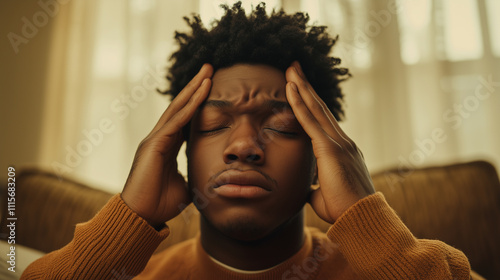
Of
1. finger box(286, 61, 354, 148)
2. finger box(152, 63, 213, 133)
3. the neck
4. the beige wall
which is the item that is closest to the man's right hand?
finger box(152, 63, 213, 133)

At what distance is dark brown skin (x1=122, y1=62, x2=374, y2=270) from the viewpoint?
771 mm

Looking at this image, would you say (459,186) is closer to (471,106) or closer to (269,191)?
(269,191)

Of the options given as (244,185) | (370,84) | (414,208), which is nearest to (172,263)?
(244,185)

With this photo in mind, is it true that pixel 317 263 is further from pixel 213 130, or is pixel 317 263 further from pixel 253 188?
pixel 213 130

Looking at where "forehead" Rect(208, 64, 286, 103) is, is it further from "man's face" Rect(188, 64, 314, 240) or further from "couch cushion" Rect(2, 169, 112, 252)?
"couch cushion" Rect(2, 169, 112, 252)

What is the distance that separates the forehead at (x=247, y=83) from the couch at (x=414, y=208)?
58cm

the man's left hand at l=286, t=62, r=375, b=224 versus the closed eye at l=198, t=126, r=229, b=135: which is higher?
the closed eye at l=198, t=126, r=229, b=135

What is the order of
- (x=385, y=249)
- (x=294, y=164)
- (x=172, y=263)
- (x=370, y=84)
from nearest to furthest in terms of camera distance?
(x=385, y=249), (x=294, y=164), (x=172, y=263), (x=370, y=84)

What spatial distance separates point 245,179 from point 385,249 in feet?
1.00

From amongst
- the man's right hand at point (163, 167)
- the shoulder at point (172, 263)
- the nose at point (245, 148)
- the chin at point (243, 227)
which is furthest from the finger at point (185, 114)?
the shoulder at point (172, 263)

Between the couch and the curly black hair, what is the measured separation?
0.45m

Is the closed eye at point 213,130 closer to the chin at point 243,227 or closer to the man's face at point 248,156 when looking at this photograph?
the man's face at point 248,156

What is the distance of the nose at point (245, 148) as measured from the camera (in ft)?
2.50

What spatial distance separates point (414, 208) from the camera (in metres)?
1.21
